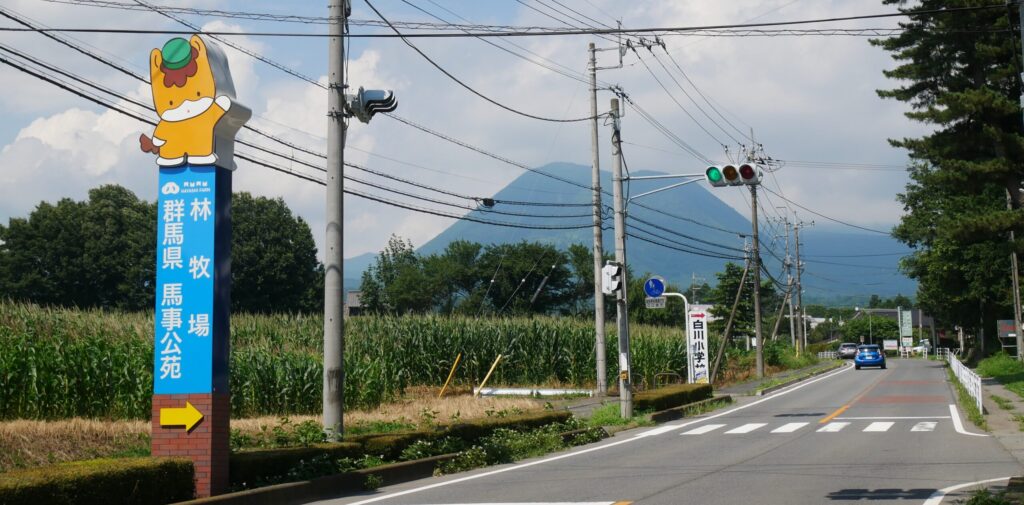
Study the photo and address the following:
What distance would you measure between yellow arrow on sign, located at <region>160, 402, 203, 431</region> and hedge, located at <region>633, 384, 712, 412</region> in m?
16.4

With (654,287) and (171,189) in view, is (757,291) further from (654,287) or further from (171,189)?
(171,189)

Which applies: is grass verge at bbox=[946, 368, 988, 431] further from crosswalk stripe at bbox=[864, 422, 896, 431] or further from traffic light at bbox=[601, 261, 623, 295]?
traffic light at bbox=[601, 261, 623, 295]

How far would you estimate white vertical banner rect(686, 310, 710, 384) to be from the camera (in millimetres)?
38719

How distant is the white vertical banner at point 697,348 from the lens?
127 feet

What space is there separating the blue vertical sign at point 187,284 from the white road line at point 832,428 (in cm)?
1489

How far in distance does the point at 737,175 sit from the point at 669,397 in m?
9.39

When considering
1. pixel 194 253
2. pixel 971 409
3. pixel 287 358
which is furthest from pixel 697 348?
pixel 194 253

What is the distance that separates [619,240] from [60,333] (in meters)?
13.5

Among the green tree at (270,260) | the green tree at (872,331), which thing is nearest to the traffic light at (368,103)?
the green tree at (270,260)

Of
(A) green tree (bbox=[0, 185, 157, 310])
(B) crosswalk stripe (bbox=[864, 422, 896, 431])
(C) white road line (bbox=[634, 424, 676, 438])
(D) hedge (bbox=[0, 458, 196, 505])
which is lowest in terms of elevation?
(C) white road line (bbox=[634, 424, 676, 438])

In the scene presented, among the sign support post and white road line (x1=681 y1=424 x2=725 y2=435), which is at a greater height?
the sign support post

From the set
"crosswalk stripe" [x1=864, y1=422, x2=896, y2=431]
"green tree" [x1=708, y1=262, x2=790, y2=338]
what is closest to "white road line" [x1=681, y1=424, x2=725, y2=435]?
"crosswalk stripe" [x1=864, y1=422, x2=896, y2=431]

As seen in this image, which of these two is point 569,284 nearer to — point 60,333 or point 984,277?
point 984,277

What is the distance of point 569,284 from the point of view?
10350 cm
